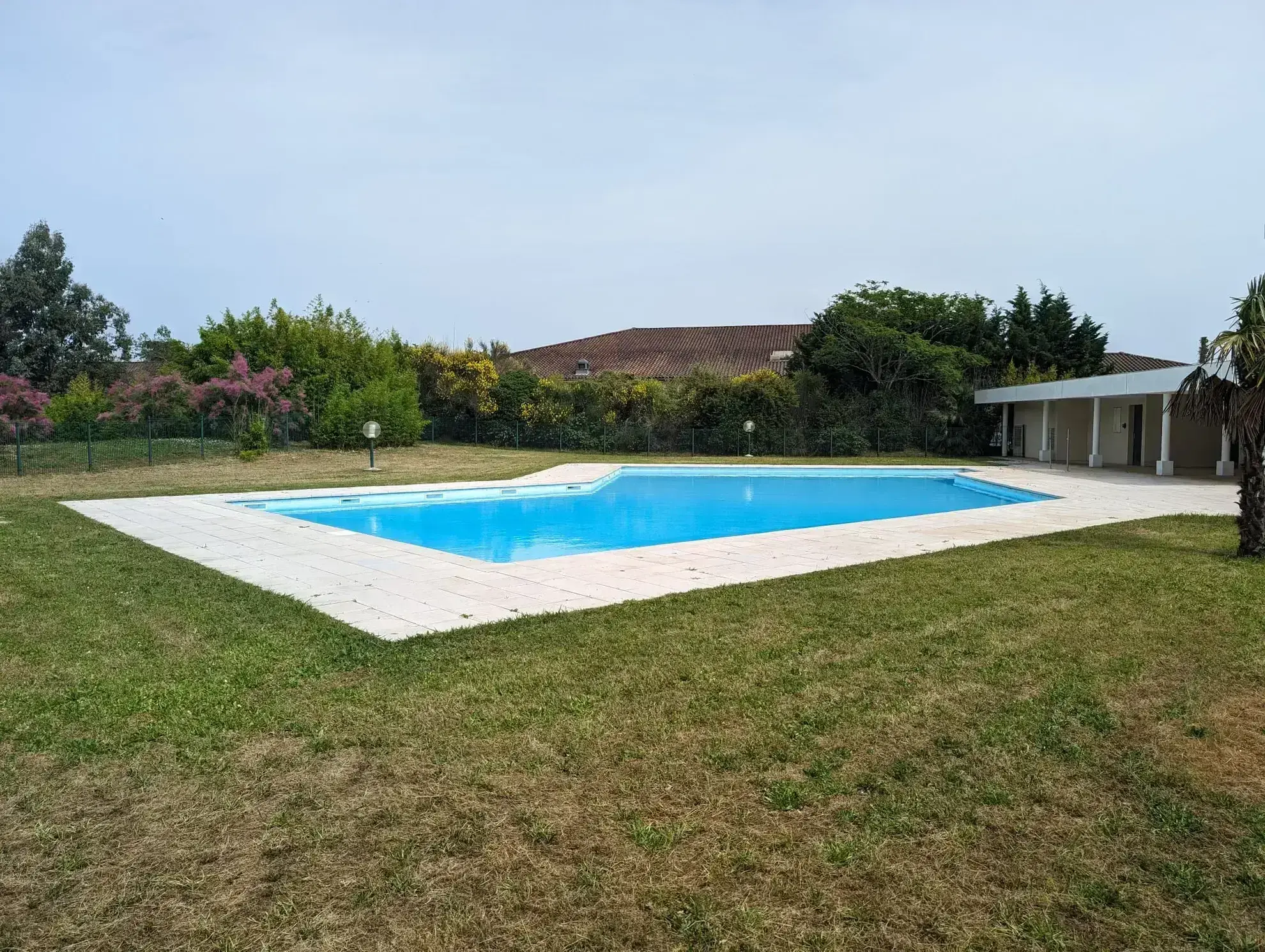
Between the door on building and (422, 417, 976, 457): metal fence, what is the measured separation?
467 centimetres

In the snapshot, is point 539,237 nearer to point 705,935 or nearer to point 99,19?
point 99,19

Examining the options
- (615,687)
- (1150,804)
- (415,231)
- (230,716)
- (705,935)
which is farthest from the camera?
(415,231)

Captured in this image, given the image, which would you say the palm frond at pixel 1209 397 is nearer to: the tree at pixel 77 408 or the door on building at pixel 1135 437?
the door on building at pixel 1135 437

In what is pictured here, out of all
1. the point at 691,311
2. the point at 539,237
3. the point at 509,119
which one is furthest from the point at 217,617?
the point at 691,311

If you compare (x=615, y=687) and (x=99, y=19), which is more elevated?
(x=99, y=19)

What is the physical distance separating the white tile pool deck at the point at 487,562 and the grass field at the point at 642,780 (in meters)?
0.61

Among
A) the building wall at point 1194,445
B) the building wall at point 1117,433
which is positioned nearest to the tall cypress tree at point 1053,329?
the building wall at point 1117,433

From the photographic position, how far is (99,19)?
32.7 ft

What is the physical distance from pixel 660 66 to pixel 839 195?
25.6ft

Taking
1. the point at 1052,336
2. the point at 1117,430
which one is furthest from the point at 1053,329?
the point at 1117,430

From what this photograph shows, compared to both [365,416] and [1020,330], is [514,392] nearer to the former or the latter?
[365,416]

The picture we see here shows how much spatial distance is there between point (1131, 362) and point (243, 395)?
3189 cm

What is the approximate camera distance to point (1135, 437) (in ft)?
72.9

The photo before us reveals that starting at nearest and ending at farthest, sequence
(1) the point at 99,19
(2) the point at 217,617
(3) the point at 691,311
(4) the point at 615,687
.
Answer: (4) the point at 615,687, (2) the point at 217,617, (1) the point at 99,19, (3) the point at 691,311
